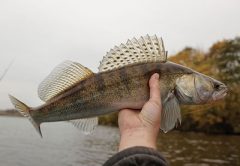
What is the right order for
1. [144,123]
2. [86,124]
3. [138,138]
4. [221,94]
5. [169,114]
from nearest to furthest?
[138,138], [144,123], [169,114], [86,124], [221,94]

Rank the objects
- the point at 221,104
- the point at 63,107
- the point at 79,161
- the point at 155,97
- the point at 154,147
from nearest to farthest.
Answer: the point at 154,147, the point at 155,97, the point at 63,107, the point at 79,161, the point at 221,104

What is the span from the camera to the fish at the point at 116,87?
4.23 metres

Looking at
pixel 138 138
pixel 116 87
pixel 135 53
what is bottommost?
pixel 138 138

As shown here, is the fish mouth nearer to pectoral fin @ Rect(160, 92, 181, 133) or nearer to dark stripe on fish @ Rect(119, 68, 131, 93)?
pectoral fin @ Rect(160, 92, 181, 133)

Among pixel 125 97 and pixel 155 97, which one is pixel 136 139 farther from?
pixel 125 97

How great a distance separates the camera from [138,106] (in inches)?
164

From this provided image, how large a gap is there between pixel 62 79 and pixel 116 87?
0.60 metres

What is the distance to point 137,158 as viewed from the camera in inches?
110

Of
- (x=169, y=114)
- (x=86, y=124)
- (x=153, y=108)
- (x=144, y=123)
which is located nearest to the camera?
(x=144, y=123)

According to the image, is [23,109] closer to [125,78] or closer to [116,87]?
[116,87]

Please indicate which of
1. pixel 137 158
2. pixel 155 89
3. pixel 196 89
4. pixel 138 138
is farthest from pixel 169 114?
pixel 137 158

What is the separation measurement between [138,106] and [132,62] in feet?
1.70

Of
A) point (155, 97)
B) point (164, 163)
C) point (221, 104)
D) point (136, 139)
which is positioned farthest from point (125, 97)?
point (221, 104)

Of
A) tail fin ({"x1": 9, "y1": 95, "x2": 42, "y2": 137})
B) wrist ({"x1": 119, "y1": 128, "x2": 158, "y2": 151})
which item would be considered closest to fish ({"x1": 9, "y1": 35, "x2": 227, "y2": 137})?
tail fin ({"x1": 9, "y1": 95, "x2": 42, "y2": 137})
